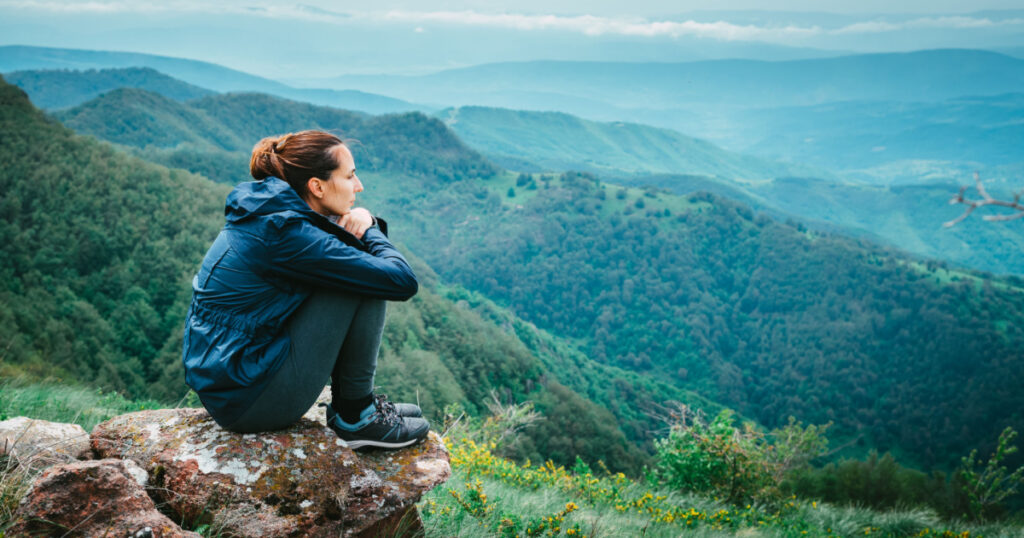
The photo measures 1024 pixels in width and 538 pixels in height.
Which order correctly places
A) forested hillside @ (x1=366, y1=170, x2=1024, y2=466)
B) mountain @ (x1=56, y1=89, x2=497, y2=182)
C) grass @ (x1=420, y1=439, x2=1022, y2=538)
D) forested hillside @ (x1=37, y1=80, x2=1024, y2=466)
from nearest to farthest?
grass @ (x1=420, y1=439, x2=1022, y2=538)
forested hillside @ (x1=366, y1=170, x2=1024, y2=466)
forested hillside @ (x1=37, y1=80, x2=1024, y2=466)
mountain @ (x1=56, y1=89, x2=497, y2=182)

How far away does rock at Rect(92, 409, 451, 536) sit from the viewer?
2.45 m

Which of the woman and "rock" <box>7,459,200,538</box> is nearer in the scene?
"rock" <box>7,459,200,538</box>

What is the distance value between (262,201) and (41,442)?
1933mm

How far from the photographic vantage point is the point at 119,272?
2967 centimetres

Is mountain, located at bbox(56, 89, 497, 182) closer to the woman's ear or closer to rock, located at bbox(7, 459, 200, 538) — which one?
the woman's ear

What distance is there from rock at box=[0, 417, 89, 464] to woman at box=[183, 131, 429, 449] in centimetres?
83

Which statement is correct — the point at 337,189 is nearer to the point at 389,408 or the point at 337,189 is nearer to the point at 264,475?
the point at 389,408

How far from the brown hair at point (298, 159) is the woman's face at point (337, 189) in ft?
0.10

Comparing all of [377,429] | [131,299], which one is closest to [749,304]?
[131,299]

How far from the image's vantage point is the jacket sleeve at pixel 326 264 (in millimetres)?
2393

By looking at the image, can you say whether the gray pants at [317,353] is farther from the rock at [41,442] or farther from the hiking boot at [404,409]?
the rock at [41,442]

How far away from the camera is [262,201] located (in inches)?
95.2

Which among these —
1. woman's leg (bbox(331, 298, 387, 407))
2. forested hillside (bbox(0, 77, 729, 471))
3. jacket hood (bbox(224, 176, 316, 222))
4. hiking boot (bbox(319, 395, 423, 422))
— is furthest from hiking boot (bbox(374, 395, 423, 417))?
forested hillside (bbox(0, 77, 729, 471))

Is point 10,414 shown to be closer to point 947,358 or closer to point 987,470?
point 987,470
